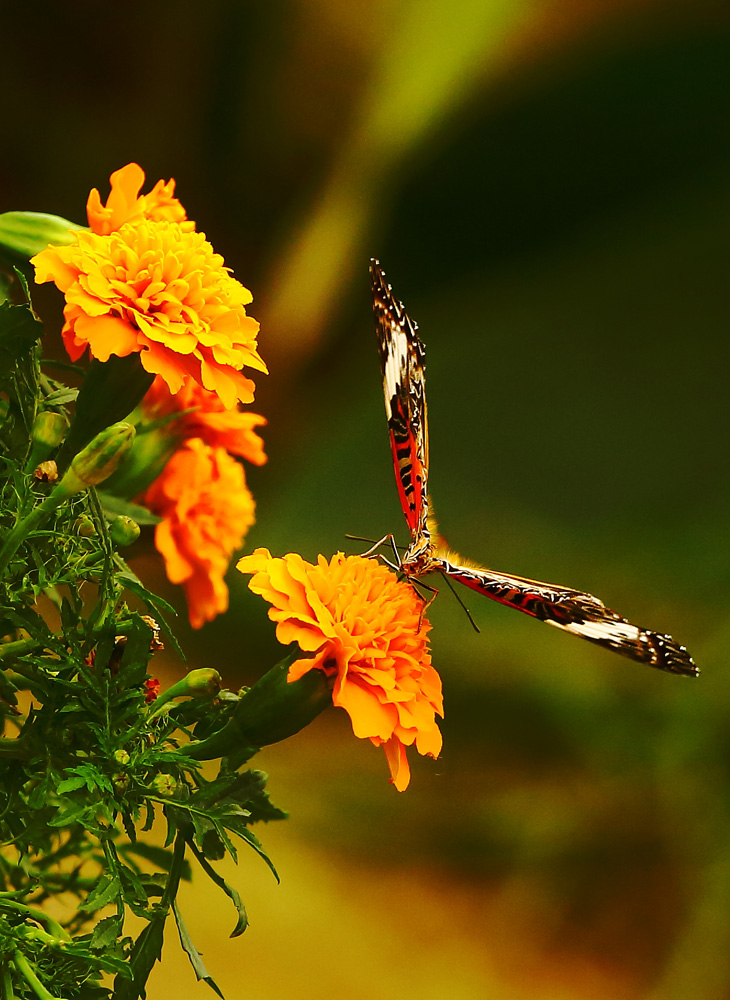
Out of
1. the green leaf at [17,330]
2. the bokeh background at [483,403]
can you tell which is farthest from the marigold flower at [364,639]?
the bokeh background at [483,403]

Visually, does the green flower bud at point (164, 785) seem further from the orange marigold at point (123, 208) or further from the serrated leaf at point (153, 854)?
the orange marigold at point (123, 208)

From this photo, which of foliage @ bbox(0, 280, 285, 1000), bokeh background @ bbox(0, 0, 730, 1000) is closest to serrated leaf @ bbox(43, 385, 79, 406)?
foliage @ bbox(0, 280, 285, 1000)

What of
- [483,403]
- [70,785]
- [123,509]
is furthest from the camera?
[483,403]

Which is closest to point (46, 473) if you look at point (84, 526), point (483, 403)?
point (84, 526)

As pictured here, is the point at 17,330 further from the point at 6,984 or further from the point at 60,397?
the point at 6,984

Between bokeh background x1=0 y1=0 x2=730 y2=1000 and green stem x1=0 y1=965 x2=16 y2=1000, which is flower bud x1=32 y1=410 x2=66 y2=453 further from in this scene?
bokeh background x1=0 y1=0 x2=730 y2=1000

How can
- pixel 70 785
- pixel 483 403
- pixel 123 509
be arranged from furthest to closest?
pixel 483 403, pixel 123 509, pixel 70 785

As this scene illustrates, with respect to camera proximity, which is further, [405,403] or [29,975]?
[405,403]
